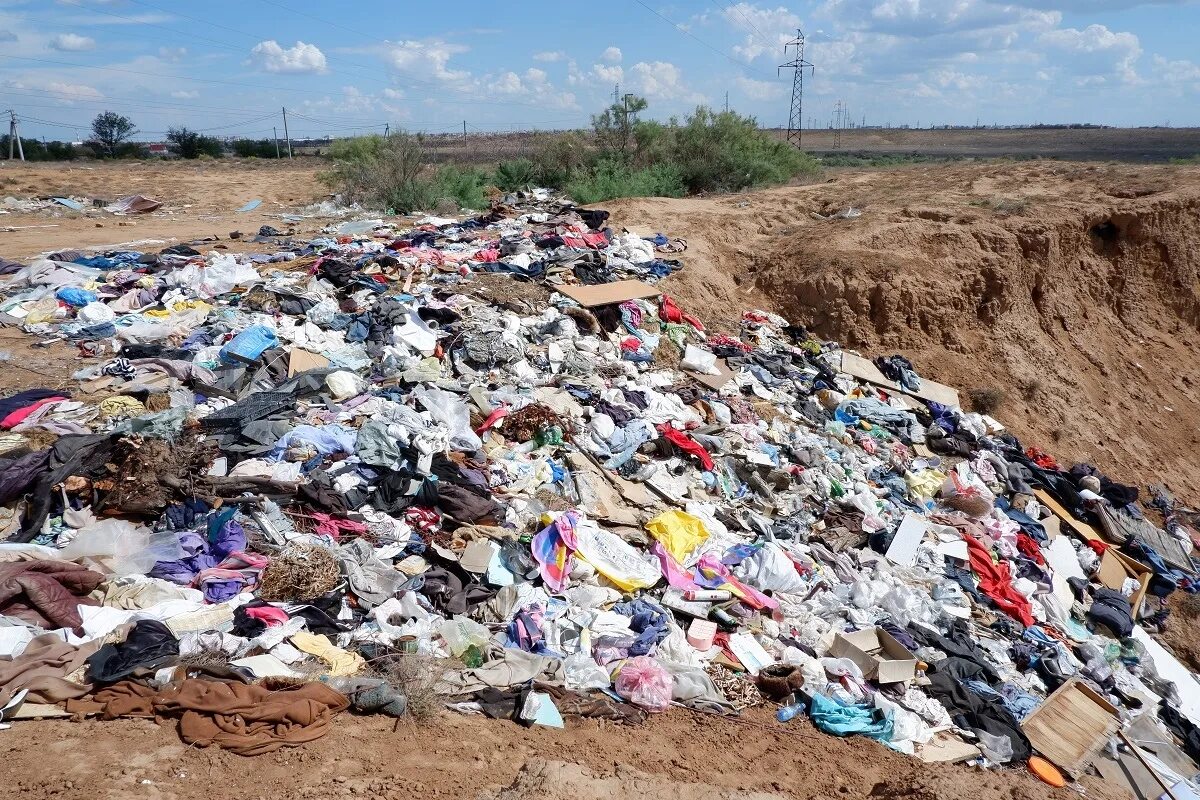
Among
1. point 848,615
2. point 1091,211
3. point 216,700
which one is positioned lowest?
point 848,615

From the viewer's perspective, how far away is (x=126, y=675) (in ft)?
10.9

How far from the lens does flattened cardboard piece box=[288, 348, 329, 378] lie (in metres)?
6.39

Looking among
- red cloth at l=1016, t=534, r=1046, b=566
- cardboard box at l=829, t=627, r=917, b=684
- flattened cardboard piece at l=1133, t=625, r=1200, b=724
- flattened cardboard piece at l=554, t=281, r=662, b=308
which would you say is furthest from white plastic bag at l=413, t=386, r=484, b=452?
flattened cardboard piece at l=1133, t=625, r=1200, b=724

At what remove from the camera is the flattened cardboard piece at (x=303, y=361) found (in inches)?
251

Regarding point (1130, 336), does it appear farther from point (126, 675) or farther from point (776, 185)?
point (126, 675)

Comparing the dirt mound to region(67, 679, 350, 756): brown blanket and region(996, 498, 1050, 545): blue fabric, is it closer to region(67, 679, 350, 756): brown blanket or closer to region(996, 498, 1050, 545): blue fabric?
region(996, 498, 1050, 545): blue fabric

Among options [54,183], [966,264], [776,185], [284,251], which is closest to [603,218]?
[284,251]

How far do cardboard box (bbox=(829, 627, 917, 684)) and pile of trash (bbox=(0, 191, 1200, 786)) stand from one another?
1.3 inches

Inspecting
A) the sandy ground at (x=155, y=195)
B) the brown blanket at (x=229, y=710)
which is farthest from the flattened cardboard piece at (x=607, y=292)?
the sandy ground at (x=155, y=195)

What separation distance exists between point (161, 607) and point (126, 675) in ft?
1.98

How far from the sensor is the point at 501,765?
3.21m

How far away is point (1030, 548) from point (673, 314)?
4.52 meters

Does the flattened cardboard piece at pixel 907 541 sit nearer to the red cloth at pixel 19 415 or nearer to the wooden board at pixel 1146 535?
the wooden board at pixel 1146 535

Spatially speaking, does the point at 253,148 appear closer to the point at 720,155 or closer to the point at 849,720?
the point at 720,155
